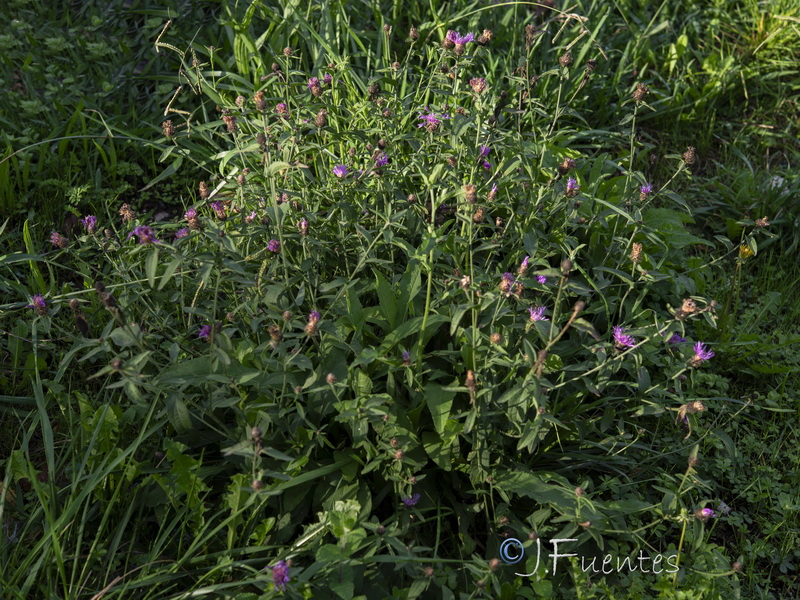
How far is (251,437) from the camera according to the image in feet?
5.72

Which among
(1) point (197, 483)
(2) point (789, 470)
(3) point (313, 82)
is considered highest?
(3) point (313, 82)

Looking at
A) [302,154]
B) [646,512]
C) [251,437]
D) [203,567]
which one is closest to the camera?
[251,437]

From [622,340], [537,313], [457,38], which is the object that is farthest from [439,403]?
[457,38]

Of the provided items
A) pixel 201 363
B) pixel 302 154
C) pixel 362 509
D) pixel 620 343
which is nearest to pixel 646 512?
pixel 620 343

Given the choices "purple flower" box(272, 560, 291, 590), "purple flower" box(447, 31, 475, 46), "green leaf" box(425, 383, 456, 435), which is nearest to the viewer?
"purple flower" box(272, 560, 291, 590)

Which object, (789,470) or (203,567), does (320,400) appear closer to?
(203,567)

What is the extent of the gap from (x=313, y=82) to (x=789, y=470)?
2012mm

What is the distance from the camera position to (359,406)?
1.94 m

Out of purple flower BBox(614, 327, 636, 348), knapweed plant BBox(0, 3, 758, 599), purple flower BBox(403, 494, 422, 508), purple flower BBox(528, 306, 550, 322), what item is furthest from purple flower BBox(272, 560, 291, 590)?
purple flower BBox(614, 327, 636, 348)

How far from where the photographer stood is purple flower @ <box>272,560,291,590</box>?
1.69m

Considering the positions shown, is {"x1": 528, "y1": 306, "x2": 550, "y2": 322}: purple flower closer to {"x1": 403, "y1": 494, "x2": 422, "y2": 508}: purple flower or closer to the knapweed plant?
the knapweed plant

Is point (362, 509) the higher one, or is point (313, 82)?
point (313, 82)

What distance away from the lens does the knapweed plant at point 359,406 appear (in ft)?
6.30

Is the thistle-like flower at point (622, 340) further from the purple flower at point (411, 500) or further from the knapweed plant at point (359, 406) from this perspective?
→ the purple flower at point (411, 500)
